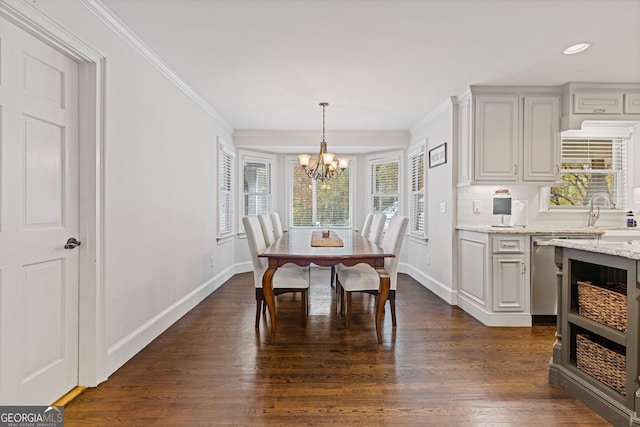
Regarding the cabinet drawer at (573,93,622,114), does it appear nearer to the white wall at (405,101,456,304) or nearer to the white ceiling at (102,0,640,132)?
the white ceiling at (102,0,640,132)

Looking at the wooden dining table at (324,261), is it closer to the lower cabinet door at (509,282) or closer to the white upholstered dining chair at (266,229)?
the white upholstered dining chair at (266,229)

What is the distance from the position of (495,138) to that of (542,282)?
1.54 meters

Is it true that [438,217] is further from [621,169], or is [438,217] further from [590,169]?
A: [621,169]

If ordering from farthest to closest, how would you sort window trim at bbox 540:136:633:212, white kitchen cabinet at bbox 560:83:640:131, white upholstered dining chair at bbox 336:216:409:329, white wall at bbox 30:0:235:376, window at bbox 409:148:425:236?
window at bbox 409:148:425:236 → window trim at bbox 540:136:633:212 → white kitchen cabinet at bbox 560:83:640:131 → white upholstered dining chair at bbox 336:216:409:329 → white wall at bbox 30:0:235:376

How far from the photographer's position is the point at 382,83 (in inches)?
147

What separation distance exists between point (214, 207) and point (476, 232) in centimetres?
331

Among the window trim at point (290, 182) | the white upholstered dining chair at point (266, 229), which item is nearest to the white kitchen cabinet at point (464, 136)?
the white upholstered dining chair at point (266, 229)

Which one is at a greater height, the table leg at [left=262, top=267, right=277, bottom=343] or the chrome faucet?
the chrome faucet

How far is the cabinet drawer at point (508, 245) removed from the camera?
3.47 meters

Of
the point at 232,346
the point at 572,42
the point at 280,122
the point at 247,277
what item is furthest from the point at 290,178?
the point at 572,42

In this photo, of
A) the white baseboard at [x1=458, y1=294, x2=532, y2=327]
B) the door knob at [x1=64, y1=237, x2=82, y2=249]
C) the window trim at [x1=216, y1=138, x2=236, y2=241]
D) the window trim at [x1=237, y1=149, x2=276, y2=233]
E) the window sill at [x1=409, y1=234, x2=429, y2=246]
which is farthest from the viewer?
the window trim at [x1=237, y1=149, x2=276, y2=233]

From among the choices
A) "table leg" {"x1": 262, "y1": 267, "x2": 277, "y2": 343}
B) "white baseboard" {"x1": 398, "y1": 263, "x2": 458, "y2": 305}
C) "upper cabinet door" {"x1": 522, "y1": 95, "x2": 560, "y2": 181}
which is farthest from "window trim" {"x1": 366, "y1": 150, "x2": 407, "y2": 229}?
"table leg" {"x1": 262, "y1": 267, "x2": 277, "y2": 343}

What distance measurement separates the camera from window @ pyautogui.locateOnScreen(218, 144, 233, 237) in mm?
5210

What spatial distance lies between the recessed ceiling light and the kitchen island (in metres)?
1.70
